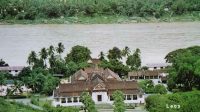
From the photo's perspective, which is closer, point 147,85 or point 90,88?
point 90,88

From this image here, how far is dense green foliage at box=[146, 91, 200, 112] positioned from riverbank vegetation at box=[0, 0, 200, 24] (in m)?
36.1

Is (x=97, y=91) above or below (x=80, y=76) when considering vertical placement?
below

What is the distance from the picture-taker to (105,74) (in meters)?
25.4

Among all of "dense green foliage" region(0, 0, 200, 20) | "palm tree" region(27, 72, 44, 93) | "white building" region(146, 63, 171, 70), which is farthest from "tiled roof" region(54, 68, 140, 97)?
"dense green foliage" region(0, 0, 200, 20)

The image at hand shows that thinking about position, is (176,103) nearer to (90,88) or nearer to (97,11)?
(90,88)

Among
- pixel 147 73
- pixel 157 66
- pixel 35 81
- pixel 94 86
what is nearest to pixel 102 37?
pixel 157 66

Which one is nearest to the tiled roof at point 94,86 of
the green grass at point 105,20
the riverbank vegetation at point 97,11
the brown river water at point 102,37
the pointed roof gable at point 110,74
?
the pointed roof gable at point 110,74

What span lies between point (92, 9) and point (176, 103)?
1563 inches

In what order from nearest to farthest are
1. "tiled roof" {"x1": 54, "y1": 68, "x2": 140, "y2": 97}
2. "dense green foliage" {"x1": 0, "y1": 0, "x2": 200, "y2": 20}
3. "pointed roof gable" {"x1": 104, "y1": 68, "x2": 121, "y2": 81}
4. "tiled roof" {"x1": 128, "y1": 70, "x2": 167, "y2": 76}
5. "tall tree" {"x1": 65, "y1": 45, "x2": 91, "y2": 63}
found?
1. "tiled roof" {"x1": 54, "y1": 68, "x2": 140, "y2": 97}
2. "pointed roof gable" {"x1": 104, "y1": 68, "x2": 121, "y2": 81}
3. "tiled roof" {"x1": 128, "y1": 70, "x2": 167, "y2": 76}
4. "tall tree" {"x1": 65, "y1": 45, "x2": 91, "y2": 63}
5. "dense green foliage" {"x1": 0, "y1": 0, "x2": 200, "y2": 20}

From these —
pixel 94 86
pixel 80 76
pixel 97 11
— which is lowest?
pixel 94 86

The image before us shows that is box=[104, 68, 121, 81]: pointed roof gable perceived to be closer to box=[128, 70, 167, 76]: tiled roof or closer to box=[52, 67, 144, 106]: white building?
box=[52, 67, 144, 106]: white building

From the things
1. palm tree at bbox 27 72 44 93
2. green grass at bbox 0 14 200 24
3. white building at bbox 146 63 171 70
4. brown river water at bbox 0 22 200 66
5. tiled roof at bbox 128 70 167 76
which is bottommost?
palm tree at bbox 27 72 44 93

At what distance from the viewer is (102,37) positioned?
42719 mm

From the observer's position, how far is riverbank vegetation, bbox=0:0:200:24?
5731 cm
